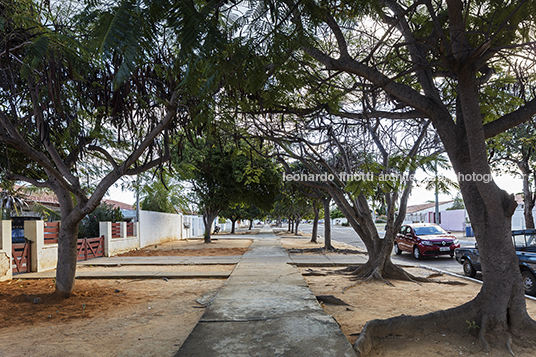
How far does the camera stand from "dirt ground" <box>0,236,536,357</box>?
14.6 ft

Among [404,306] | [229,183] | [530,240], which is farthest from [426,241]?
[229,183]

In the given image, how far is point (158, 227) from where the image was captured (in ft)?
79.6

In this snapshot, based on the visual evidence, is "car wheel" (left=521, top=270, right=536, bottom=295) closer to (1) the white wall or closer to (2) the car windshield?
(2) the car windshield

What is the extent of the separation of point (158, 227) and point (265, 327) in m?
20.9

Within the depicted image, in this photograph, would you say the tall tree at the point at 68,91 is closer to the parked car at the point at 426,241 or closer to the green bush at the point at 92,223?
the green bush at the point at 92,223

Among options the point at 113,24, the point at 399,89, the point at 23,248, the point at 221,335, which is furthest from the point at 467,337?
the point at 23,248

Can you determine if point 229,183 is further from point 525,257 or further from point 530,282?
point 530,282

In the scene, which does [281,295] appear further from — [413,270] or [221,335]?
[413,270]

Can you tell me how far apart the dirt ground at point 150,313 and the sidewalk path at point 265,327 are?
0.43 metres

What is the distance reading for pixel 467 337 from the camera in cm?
461

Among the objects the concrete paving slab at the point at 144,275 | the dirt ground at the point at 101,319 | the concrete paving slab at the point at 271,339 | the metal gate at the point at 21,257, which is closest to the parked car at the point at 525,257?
the concrete paving slab at the point at 271,339

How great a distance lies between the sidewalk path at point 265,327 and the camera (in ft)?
12.8

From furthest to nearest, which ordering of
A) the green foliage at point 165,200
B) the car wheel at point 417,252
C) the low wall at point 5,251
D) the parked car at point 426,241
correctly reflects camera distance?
the green foliage at point 165,200 → the car wheel at point 417,252 → the parked car at point 426,241 → the low wall at point 5,251

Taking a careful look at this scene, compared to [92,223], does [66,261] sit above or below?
below
